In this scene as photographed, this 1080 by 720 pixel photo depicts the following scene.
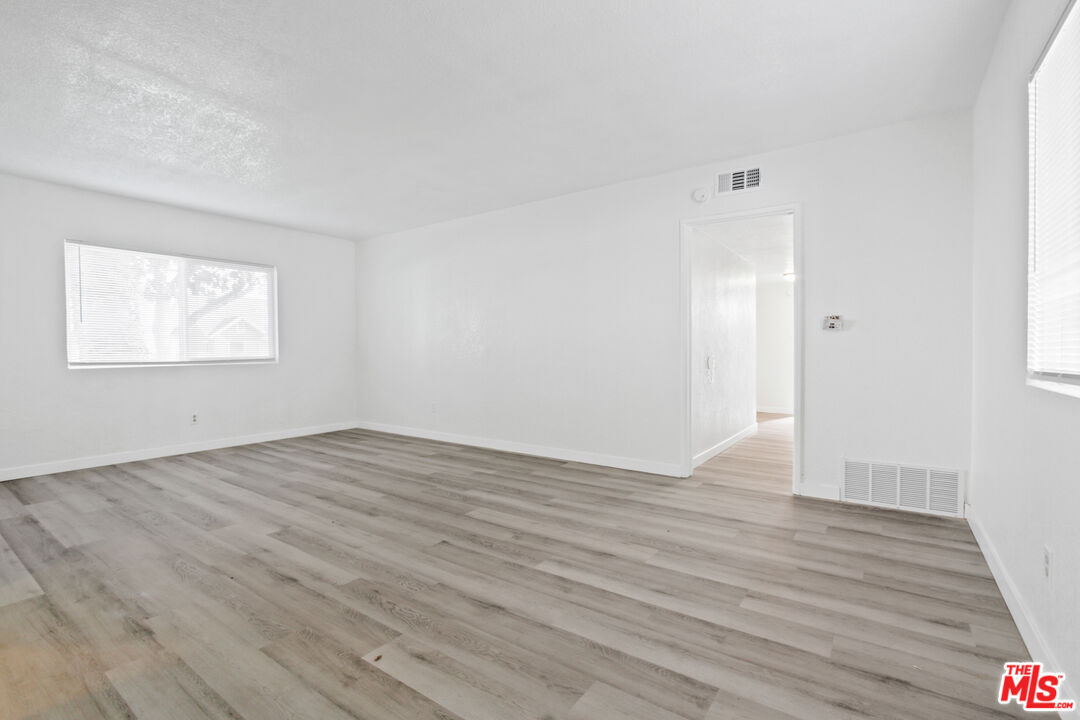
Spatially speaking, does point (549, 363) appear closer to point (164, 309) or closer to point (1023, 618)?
point (1023, 618)

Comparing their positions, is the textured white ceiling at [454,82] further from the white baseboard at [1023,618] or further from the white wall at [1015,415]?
the white baseboard at [1023,618]

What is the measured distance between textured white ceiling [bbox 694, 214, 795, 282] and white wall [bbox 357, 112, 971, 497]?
0.46 m

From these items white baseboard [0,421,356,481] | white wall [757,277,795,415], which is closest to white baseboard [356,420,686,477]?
white baseboard [0,421,356,481]

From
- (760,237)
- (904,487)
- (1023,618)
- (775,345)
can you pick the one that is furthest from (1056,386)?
(775,345)

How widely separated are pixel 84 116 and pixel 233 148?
2.93 feet

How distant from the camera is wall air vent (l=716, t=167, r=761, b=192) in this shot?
167 inches

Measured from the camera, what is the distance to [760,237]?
551 cm

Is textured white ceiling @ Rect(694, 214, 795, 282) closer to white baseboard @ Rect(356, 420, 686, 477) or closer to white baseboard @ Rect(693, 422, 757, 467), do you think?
white baseboard @ Rect(693, 422, 757, 467)

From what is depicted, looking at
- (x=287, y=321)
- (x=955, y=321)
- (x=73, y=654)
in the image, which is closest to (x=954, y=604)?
(x=955, y=321)

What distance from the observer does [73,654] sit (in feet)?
6.59

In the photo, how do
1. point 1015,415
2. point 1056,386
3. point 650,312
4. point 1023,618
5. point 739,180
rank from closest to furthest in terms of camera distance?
point 1056,386 < point 1023,618 < point 1015,415 < point 739,180 < point 650,312

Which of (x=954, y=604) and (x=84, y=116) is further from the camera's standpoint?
(x=84, y=116)

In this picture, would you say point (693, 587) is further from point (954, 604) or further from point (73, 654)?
point (73, 654)

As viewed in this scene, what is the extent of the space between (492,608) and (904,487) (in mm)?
3191
